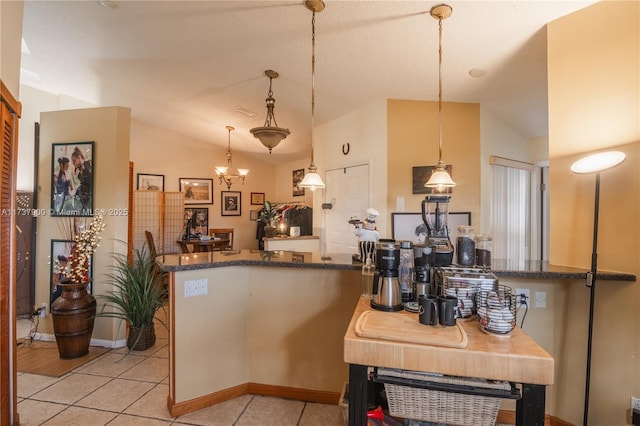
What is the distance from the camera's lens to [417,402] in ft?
3.72

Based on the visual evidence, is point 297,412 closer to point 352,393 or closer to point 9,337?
point 352,393

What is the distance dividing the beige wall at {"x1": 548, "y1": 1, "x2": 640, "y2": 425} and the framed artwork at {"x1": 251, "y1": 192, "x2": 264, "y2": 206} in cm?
633

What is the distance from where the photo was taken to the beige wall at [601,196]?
5.36ft

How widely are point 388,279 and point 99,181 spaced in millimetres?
3209

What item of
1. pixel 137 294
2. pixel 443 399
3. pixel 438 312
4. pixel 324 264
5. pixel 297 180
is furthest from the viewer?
pixel 297 180

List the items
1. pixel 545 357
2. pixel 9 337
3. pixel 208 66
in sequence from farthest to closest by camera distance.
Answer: pixel 208 66
pixel 9 337
pixel 545 357

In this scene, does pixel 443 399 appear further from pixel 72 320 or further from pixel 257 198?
pixel 257 198

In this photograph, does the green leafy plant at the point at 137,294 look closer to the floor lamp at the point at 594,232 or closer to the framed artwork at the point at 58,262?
the framed artwork at the point at 58,262

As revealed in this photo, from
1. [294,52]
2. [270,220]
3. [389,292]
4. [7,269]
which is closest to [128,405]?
[7,269]

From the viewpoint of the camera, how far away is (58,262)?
3105 millimetres

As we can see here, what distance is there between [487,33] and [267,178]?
19.9ft

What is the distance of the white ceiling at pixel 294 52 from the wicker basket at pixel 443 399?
2.18 m

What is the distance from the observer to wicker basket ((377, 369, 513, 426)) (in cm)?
108

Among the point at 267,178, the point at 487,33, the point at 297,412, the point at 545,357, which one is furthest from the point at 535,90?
the point at 267,178
